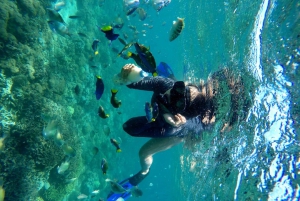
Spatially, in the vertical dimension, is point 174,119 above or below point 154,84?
below

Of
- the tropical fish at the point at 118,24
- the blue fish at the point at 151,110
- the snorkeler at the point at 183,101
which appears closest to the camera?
the snorkeler at the point at 183,101

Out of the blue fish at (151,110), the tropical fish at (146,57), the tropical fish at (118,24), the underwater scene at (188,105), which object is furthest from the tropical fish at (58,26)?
the blue fish at (151,110)

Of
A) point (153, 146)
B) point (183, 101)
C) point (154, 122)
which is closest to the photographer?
point (183, 101)

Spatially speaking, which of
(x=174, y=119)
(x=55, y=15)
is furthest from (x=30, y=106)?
(x=174, y=119)

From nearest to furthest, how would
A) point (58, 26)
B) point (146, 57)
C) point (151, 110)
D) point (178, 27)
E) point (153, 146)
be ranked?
1. point (146, 57)
2. point (151, 110)
3. point (178, 27)
4. point (153, 146)
5. point (58, 26)

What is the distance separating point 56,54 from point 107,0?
1232 centimetres

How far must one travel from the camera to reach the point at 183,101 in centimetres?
302

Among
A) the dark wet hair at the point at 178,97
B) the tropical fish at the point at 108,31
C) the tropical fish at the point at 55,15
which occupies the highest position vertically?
the tropical fish at the point at 55,15

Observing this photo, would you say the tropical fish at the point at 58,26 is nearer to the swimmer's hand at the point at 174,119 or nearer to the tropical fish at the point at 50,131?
the tropical fish at the point at 50,131

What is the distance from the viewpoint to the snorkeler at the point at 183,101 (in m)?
3.06

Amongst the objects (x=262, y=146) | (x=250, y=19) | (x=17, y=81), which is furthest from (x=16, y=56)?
(x=262, y=146)

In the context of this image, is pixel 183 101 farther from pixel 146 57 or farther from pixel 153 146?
pixel 153 146

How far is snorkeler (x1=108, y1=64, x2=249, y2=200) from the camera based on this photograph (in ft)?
10.1

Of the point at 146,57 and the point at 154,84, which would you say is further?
the point at 154,84
